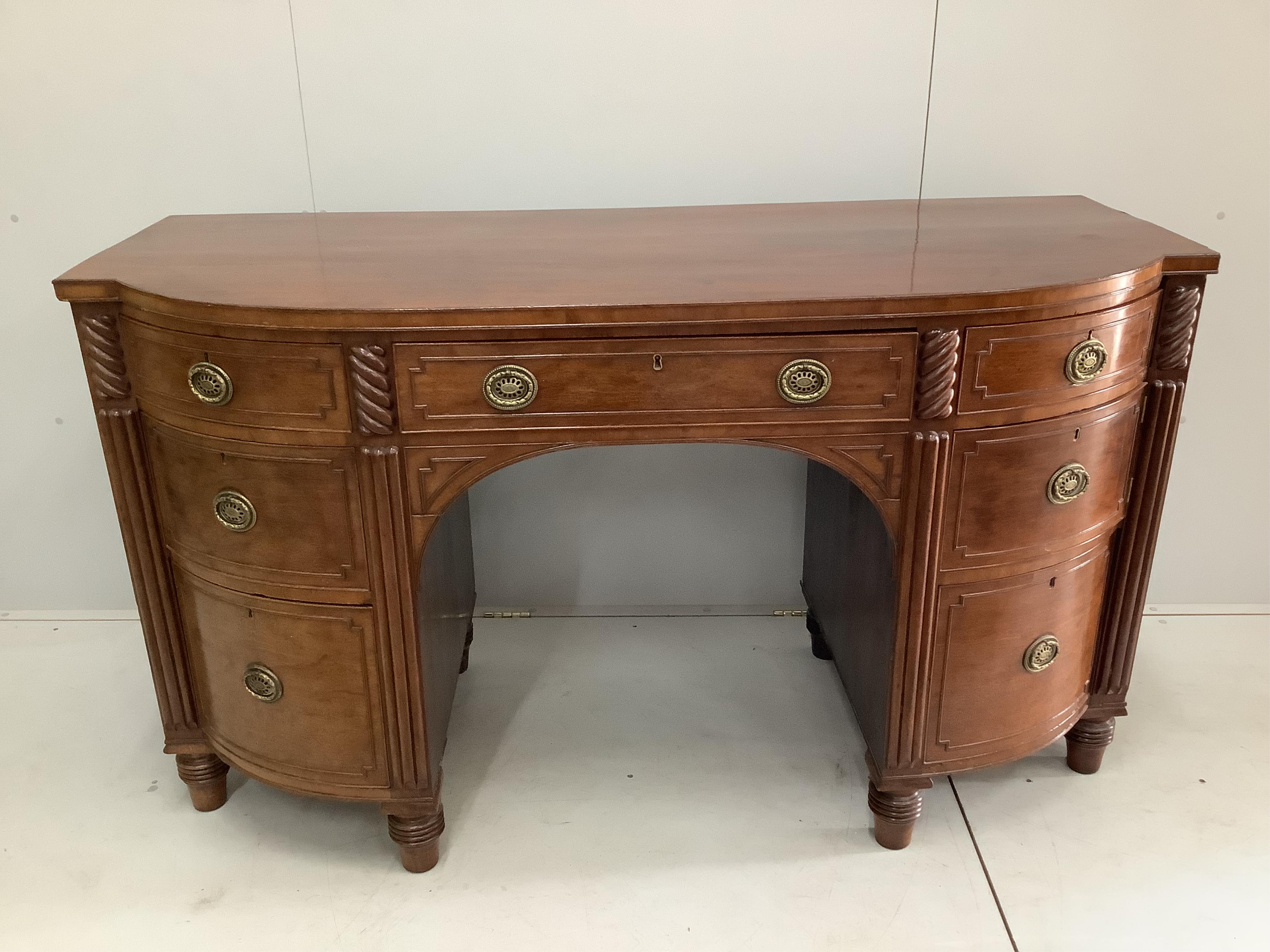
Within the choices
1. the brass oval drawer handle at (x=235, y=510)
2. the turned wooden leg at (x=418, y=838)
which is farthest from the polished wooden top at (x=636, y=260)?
the turned wooden leg at (x=418, y=838)

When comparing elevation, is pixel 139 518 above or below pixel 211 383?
below

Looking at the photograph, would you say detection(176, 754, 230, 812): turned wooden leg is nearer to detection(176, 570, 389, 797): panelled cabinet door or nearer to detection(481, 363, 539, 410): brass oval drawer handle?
detection(176, 570, 389, 797): panelled cabinet door

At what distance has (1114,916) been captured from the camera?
5.27ft

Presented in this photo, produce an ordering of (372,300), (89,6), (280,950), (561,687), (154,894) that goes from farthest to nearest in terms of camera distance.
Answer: (561,687), (89,6), (154,894), (280,950), (372,300)

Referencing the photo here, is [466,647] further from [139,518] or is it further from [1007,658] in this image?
[1007,658]

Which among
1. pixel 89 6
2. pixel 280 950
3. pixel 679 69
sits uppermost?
pixel 89 6

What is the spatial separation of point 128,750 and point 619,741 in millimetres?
992

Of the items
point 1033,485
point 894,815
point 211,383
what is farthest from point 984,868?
point 211,383

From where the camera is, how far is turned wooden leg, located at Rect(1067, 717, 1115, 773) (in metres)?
1.88

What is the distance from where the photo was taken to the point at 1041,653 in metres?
1.67

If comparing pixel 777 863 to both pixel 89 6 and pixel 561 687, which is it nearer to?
pixel 561 687

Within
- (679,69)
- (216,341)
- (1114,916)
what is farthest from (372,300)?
(1114,916)

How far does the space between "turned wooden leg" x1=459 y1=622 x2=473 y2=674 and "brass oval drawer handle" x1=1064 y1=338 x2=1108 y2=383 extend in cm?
132

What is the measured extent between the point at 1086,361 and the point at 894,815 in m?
0.82
